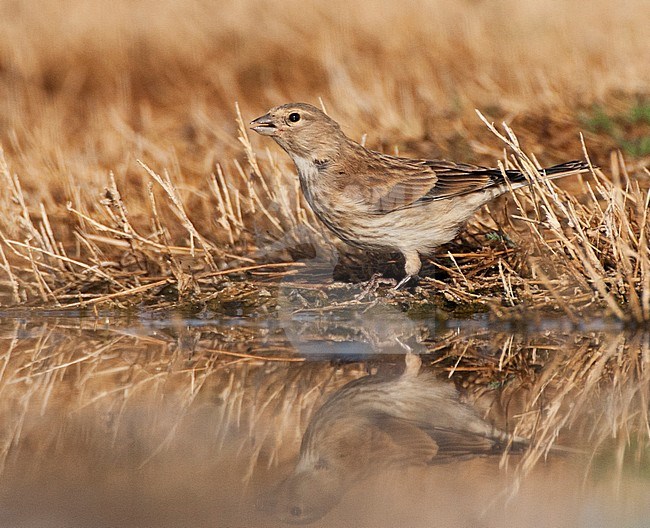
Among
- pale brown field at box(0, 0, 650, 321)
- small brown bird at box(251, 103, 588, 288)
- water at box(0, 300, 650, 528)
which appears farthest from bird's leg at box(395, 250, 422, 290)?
water at box(0, 300, 650, 528)

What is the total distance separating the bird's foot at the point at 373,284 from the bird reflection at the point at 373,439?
1535 millimetres

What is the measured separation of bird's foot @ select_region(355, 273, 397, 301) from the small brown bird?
0.08 metres

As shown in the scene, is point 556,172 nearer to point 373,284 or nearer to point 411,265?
point 411,265

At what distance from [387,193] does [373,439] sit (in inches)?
95.1

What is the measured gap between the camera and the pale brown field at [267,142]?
5.36 meters

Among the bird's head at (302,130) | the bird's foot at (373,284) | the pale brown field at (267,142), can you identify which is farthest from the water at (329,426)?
the bird's head at (302,130)

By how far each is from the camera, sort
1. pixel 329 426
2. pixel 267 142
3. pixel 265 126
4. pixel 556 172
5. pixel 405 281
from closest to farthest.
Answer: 1. pixel 329 426
2. pixel 556 172
3. pixel 405 281
4. pixel 265 126
5. pixel 267 142

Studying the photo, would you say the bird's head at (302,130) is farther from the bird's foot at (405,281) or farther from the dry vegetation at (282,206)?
the bird's foot at (405,281)

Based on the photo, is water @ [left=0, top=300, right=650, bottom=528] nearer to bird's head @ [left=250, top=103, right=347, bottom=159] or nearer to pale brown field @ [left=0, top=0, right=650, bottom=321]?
pale brown field @ [left=0, top=0, right=650, bottom=321]

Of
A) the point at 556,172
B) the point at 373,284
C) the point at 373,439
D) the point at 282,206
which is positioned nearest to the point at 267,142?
the point at 282,206

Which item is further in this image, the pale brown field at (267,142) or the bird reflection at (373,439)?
the pale brown field at (267,142)

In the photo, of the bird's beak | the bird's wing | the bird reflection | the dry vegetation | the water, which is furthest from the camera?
the bird's beak

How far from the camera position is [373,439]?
3.34m

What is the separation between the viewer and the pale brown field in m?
5.36
